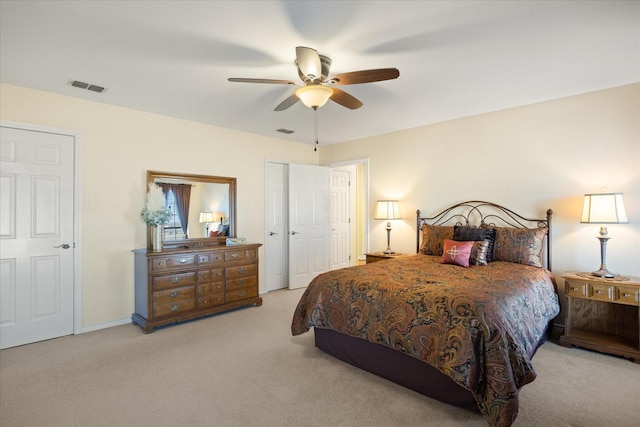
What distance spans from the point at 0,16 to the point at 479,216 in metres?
4.83

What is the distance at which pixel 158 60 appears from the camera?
2658 millimetres

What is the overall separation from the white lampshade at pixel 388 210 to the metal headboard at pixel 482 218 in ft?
1.03

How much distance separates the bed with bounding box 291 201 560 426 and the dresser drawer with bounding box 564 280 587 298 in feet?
0.53

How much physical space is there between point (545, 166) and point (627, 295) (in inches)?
60.0

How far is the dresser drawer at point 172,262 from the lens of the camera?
3.59 meters

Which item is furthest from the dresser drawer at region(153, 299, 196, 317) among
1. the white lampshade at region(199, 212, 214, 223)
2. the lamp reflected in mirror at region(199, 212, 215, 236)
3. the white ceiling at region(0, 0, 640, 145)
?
the white ceiling at region(0, 0, 640, 145)

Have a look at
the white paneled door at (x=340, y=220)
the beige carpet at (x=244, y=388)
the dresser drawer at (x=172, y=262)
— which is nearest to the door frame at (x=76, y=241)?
the beige carpet at (x=244, y=388)

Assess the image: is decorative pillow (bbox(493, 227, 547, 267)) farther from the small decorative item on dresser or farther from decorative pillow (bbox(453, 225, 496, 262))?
the small decorative item on dresser

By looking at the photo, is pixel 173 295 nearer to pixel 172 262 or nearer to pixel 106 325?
pixel 172 262

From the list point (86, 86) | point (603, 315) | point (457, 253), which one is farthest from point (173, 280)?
point (603, 315)

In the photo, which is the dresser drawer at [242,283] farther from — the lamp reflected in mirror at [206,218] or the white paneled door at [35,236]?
the white paneled door at [35,236]

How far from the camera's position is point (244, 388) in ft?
7.83

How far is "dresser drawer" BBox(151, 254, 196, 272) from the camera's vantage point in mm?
3591

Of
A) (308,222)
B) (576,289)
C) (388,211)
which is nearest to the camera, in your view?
(576,289)
